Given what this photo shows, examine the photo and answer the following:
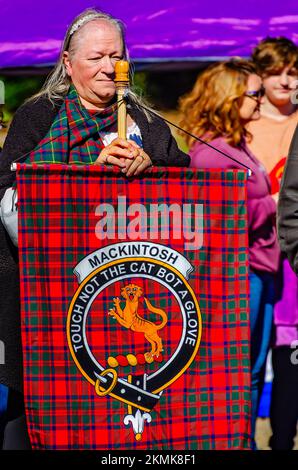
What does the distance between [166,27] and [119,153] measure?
6.84 feet

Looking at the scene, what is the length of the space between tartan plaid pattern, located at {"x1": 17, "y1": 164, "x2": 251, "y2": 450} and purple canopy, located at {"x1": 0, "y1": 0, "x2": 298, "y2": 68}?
6.29ft

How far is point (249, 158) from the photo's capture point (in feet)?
16.5

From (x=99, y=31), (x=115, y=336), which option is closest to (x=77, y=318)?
(x=115, y=336)

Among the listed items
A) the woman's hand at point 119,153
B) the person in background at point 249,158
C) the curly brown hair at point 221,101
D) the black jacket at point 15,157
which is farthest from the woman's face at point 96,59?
the curly brown hair at point 221,101

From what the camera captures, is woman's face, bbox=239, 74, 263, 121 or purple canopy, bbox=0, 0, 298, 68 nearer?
woman's face, bbox=239, 74, 263, 121

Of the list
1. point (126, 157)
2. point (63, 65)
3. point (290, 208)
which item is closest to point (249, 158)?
point (63, 65)

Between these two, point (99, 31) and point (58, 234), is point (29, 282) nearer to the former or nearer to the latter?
point (58, 234)

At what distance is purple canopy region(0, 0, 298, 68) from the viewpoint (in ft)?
17.2

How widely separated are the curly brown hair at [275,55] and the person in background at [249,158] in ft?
0.36

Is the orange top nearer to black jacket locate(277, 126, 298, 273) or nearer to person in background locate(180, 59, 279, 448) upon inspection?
person in background locate(180, 59, 279, 448)

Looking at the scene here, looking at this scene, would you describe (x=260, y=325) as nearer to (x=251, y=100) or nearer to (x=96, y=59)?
(x=251, y=100)

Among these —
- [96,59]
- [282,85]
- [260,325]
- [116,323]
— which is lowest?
[260,325]

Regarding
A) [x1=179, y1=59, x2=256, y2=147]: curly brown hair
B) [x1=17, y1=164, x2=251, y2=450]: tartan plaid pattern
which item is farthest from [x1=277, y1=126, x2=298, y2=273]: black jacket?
[x1=179, y1=59, x2=256, y2=147]: curly brown hair

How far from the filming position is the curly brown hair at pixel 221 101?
5070mm
